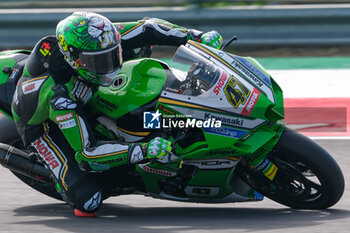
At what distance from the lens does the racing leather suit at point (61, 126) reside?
4586 mm

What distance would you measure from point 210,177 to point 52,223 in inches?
43.3

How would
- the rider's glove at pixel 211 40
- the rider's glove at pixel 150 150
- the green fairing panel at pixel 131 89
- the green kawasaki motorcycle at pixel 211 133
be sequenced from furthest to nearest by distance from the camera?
the rider's glove at pixel 211 40, the green fairing panel at pixel 131 89, the green kawasaki motorcycle at pixel 211 133, the rider's glove at pixel 150 150

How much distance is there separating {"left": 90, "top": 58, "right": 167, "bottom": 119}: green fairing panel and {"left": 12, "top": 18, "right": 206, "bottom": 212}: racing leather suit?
0.34ft

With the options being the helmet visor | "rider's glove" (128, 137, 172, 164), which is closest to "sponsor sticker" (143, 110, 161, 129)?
"rider's glove" (128, 137, 172, 164)

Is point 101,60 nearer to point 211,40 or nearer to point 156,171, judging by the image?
point 156,171

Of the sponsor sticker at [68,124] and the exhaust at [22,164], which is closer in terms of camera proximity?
the sponsor sticker at [68,124]

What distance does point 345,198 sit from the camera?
5.21 m

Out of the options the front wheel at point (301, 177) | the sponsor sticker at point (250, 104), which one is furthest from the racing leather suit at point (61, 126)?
the front wheel at point (301, 177)

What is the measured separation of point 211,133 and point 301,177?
2.29 feet

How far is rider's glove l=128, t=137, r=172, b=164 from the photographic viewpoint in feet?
14.6

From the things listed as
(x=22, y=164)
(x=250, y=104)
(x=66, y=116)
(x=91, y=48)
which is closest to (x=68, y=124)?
(x=66, y=116)

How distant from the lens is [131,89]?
4703mm

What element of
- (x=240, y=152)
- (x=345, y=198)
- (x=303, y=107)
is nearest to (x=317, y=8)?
(x=303, y=107)

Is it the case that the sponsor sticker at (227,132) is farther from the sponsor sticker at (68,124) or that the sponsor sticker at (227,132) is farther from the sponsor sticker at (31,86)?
the sponsor sticker at (31,86)
